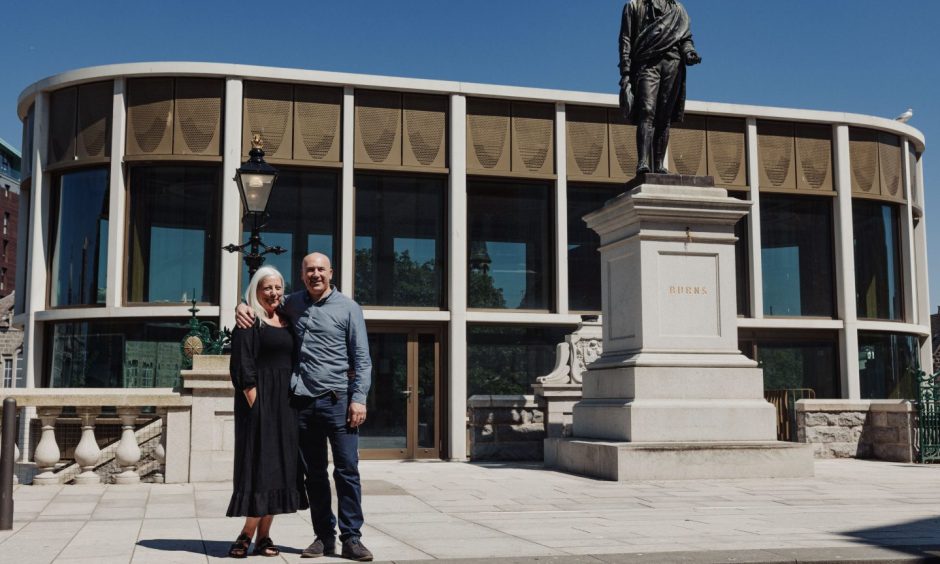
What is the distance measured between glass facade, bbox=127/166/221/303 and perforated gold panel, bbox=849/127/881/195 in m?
14.6

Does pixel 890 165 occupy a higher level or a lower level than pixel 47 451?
higher

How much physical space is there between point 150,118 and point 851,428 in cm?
1527

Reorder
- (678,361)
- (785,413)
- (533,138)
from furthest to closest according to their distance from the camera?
(533,138), (785,413), (678,361)

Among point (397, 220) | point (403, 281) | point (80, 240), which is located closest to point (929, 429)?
point (403, 281)

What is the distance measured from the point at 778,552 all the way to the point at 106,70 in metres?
19.1

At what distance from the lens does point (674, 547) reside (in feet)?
22.2

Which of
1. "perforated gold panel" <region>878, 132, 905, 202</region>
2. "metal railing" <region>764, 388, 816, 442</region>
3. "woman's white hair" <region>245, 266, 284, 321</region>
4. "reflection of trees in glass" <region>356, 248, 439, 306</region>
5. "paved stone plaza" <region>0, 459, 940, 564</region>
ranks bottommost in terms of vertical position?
"paved stone plaza" <region>0, 459, 940, 564</region>

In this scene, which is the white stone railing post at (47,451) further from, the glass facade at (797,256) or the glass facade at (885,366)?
the glass facade at (885,366)

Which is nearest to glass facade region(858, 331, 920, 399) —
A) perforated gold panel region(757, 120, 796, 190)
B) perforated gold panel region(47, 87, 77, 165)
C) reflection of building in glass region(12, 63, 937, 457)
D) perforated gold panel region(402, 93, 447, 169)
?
reflection of building in glass region(12, 63, 937, 457)

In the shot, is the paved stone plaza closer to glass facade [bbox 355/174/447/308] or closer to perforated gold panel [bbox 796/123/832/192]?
glass facade [bbox 355/174/447/308]

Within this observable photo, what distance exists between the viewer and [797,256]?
81.3ft

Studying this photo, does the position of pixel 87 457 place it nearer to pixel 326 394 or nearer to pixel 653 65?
pixel 326 394

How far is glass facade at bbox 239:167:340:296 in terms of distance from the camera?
2191cm

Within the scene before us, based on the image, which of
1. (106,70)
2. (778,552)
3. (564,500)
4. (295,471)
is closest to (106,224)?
(106,70)
